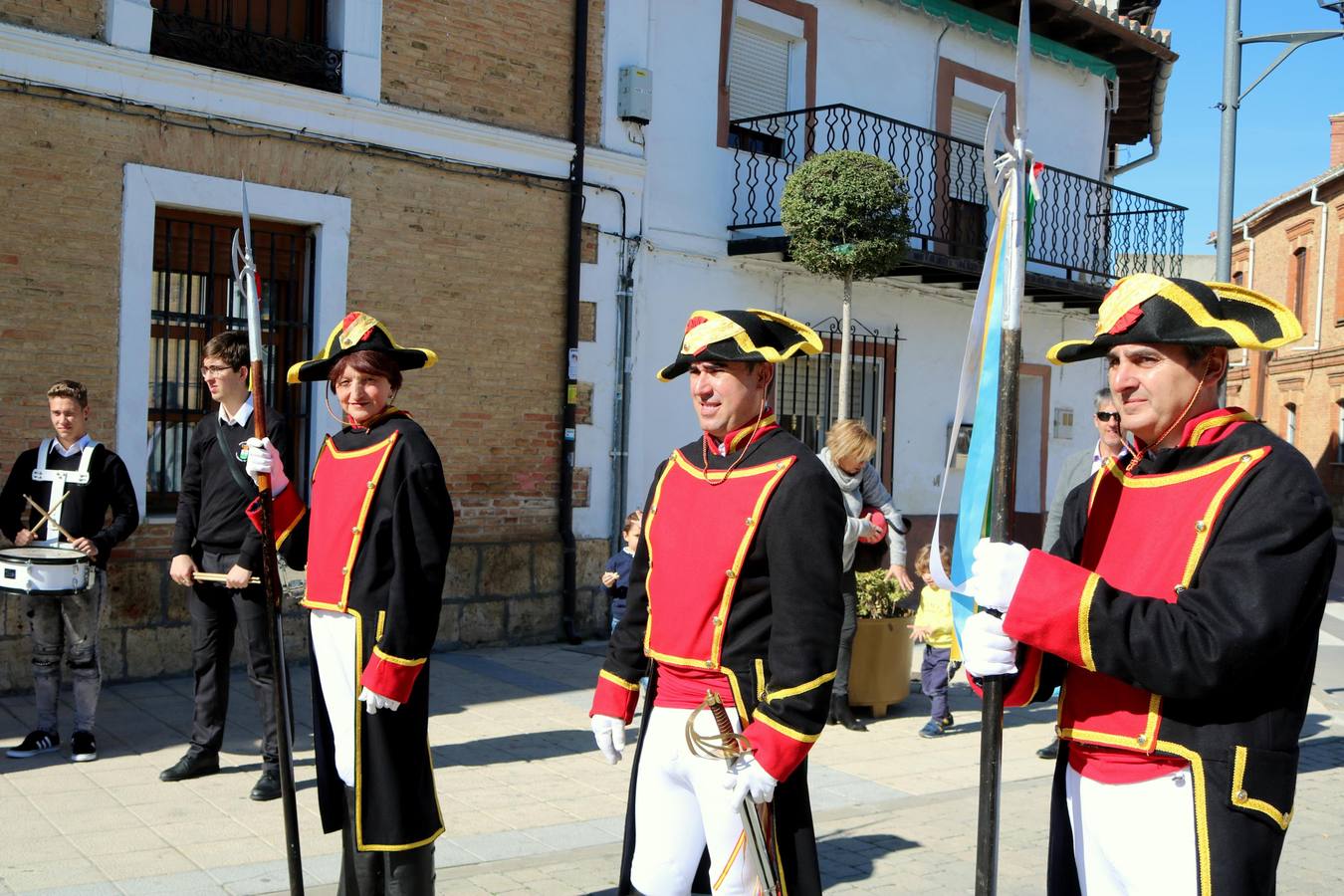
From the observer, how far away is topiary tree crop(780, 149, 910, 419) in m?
11.2

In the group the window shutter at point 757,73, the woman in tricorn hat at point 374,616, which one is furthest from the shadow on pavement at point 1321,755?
the window shutter at point 757,73

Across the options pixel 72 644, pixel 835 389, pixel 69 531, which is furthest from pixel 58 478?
pixel 835 389

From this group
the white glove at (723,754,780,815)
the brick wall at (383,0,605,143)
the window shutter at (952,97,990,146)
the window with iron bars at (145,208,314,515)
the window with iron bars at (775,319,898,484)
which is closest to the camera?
the white glove at (723,754,780,815)

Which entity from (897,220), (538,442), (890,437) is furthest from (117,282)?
(890,437)

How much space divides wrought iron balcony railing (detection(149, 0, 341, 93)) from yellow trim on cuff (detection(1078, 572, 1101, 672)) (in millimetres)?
7993

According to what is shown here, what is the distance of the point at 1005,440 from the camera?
2553 mm

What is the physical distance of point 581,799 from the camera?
6.14 meters

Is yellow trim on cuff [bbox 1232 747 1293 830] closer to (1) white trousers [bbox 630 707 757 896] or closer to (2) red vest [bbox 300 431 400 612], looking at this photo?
(1) white trousers [bbox 630 707 757 896]

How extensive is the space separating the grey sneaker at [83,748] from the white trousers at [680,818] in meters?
4.13

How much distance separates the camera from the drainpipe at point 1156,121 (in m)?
17.6

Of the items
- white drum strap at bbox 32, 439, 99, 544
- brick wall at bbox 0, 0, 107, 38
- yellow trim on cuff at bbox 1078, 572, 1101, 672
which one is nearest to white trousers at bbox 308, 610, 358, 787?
yellow trim on cuff at bbox 1078, 572, 1101, 672

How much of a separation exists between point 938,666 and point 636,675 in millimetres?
4704

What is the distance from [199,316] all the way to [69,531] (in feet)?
8.80

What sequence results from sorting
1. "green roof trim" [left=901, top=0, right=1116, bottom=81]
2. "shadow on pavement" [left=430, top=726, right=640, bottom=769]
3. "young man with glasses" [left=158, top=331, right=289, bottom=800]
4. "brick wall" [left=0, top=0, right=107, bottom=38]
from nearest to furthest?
"young man with glasses" [left=158, top=331, right=289, bottom=800]
"shadow on pavement" [left=430, top=726, right=640, bottom=769]
"brick wall" [left=0, top=0, right=107, bottom=38]
"green roof trim" [left=901, top=0, right=1116, bottom=81]
